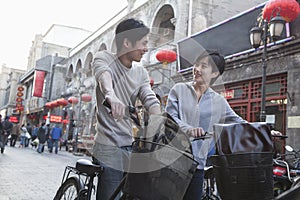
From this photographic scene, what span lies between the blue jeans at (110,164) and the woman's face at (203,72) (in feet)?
2.41

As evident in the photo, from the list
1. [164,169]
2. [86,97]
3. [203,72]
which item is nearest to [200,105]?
[203,72]

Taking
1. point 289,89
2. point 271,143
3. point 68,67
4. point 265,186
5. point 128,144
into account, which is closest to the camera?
point 265,186

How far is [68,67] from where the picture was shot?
3194 cm

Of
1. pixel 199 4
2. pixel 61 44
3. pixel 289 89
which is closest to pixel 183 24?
pixel 199 4

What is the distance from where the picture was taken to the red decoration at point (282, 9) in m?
7.08

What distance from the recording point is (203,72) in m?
2.40

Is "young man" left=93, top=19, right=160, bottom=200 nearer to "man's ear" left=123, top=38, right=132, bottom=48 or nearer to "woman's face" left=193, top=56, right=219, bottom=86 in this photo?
"man's ear" left=123, top=38, right=132, bottom=48

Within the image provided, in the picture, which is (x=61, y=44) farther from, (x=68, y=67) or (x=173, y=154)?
(x=173, y=154)

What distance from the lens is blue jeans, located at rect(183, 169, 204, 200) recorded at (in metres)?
2.27

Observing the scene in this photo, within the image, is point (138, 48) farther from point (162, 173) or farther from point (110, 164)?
point (162, 173)

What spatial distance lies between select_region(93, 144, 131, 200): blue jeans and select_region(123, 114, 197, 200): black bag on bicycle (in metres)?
0.46

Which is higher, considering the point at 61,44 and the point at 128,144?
the point at 61,44

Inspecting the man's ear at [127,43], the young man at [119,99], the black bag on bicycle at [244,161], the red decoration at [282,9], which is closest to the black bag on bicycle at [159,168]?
the black bag on bicycle at [244,161]

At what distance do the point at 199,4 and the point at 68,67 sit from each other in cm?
2066
